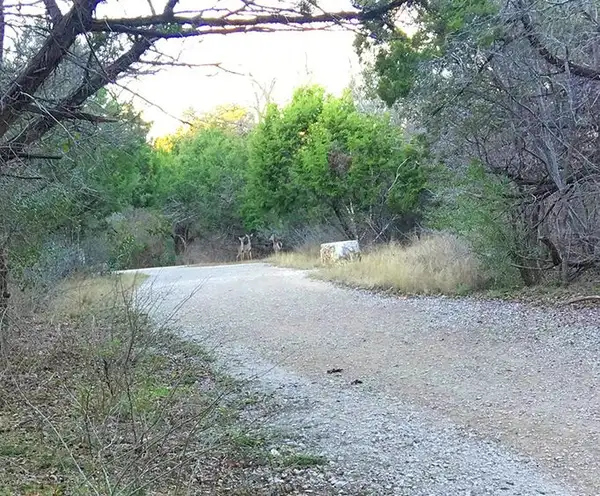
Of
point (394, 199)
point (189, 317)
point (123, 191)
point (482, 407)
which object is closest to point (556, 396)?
point (482, 407)

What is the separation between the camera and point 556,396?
5.76 m

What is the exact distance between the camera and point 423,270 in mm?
13906

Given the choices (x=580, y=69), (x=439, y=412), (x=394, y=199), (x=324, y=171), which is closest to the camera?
(x=439, y=412)

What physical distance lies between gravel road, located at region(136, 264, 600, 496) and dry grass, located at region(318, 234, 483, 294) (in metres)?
1.09

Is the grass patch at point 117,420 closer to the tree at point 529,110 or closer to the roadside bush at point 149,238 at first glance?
the tree at point 529,110

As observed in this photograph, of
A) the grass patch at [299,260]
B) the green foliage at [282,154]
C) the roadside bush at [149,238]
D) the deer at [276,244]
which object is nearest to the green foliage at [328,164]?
the green foliage at [282,154]

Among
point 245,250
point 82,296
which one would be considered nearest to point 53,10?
point 82,296

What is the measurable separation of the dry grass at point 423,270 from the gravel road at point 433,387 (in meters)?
1.09

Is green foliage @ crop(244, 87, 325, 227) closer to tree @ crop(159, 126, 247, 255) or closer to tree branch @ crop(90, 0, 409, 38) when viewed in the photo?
tree @ crop(159, 126, 247, 255)

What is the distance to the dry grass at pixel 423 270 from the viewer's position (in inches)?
508

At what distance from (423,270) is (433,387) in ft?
25.4

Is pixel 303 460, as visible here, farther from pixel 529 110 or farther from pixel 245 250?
pixel 245 250

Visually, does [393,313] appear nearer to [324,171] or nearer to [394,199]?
[394,199]

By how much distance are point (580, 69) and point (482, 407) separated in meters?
5.42
